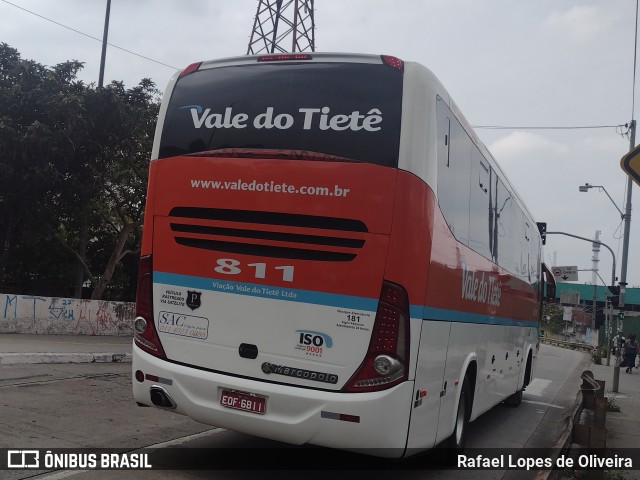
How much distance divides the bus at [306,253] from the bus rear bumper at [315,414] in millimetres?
12

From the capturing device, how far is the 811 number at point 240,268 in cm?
545

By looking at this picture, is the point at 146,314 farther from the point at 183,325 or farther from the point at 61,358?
the point at 61,358

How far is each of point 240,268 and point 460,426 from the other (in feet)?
10.8

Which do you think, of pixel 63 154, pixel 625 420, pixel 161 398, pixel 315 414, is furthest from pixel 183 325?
pixel 63 154

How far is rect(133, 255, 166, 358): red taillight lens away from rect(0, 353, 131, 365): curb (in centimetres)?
681

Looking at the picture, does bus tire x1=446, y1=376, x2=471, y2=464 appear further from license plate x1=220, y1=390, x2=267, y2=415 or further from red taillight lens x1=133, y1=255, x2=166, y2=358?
red taillight lens x1=133, y1=255, x2=166, y2=358

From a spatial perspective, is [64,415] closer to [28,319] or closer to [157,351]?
[157,351]

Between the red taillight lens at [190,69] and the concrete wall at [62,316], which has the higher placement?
the red taillight lens at [190,69]

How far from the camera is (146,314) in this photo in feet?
19.8

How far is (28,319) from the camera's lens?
18766 millimetres

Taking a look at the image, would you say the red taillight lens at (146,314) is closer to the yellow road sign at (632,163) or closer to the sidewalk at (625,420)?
the yellow road sign at (632,163)

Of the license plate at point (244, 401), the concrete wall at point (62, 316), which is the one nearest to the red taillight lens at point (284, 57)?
the license plate at point (244, 401)

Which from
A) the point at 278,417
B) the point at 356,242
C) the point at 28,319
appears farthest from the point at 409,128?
the point at 28,319

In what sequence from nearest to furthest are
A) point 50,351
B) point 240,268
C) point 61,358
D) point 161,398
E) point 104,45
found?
point 240,268 → point 161,398 → point 61,358 → point 50,351 → point 104,45
